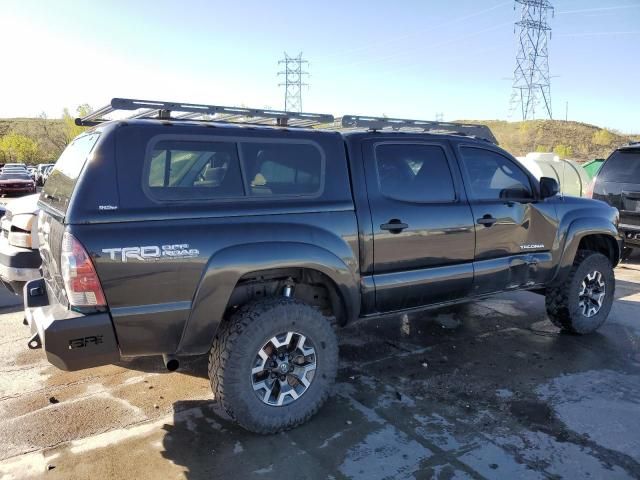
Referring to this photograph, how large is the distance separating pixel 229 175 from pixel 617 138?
225ft

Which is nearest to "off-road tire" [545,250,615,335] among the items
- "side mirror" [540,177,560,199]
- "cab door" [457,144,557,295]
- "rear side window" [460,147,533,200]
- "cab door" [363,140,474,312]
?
"cab door" [457,144,557,295]

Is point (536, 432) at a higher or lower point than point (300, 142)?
lower

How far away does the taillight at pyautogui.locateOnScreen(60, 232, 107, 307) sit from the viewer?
2748 mm

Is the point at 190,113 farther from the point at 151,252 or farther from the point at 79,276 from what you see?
the point at 79,276

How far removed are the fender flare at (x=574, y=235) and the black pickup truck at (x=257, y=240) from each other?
593mm

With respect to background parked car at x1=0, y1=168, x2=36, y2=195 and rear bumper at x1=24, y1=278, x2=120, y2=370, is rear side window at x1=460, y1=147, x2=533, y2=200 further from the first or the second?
background parked car at x1=0, y1=168, x2=36, y2=195

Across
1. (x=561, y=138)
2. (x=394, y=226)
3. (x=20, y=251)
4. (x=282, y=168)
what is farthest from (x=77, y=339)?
(x=561, y=138)

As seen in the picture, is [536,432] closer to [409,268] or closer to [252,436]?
[409,268]

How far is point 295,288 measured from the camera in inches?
146

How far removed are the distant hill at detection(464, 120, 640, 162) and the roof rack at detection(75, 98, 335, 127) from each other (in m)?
56.5

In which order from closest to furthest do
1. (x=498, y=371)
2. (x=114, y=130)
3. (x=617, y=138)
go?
1. (x=114, y=130)
2. (x=498, y=371)
3. (x=617, y=138)

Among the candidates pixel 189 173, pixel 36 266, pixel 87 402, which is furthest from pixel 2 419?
pixel 189 173

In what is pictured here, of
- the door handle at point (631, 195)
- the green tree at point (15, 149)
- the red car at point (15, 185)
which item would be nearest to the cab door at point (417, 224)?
the door handle at point (631, 195)

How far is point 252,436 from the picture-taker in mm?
3346
